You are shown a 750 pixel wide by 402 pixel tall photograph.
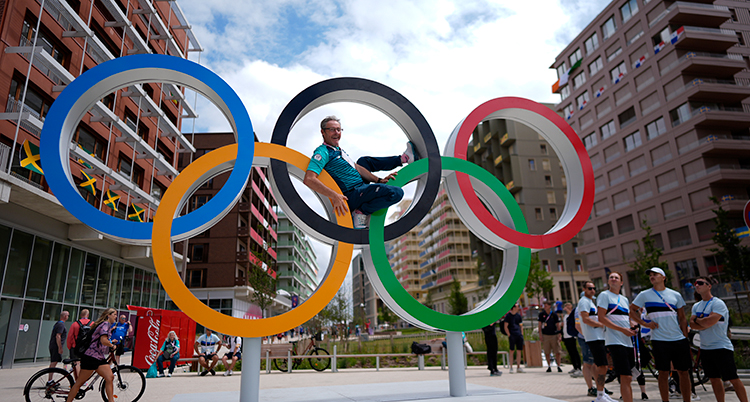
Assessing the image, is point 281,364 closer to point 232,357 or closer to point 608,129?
point 232,357

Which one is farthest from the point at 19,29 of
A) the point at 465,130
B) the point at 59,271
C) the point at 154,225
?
the point at 465,130

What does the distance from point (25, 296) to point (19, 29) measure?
1111 centimetres

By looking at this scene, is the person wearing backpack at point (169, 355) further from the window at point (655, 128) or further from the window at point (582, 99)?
the window at point (582, 99)

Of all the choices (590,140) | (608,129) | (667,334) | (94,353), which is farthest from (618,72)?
(94,353)

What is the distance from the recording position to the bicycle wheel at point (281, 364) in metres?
15.4

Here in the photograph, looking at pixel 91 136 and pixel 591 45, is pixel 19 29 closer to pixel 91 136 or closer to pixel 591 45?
pixel 91 136

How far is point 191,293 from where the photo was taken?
5816mm

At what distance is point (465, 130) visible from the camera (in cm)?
752

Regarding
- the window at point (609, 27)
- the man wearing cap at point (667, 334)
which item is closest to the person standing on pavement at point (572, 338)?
the man wearing cap at point (667, 334)

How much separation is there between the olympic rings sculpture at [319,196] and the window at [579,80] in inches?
2056

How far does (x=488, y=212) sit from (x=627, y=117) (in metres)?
47.8

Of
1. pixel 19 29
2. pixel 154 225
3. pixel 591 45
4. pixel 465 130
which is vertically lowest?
pixel 154 225

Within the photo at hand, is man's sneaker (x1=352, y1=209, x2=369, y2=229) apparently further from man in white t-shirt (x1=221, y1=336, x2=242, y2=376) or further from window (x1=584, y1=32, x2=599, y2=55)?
window (x1=584, y1=32, x2=599, y2=55)

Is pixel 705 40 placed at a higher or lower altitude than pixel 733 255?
higher
